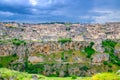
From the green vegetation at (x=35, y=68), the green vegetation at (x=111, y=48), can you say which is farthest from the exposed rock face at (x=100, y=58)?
the green vegetation at (x=35, y=68)

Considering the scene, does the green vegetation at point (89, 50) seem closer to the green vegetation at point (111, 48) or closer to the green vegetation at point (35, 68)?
the green vegetation at point (111, 48)

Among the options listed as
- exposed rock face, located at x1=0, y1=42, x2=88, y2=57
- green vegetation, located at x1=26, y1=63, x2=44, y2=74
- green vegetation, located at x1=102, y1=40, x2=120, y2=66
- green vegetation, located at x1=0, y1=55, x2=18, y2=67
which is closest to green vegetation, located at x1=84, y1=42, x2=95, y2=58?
exposed rock face, located at x1=0, y1=42, x2=88, y2=57

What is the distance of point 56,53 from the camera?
163625mm

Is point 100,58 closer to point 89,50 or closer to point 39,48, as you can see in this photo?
point 89,50

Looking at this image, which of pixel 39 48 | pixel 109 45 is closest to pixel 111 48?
pixel 109 45

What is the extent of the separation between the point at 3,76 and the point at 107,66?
56.5m

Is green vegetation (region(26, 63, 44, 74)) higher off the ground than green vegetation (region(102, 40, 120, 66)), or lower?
lower

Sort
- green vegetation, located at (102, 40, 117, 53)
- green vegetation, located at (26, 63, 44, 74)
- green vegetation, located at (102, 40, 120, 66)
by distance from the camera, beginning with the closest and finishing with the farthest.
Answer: green vegetation, located at (26, 63, 44, 74) → green vegetation, located at (102, 40, 120, 66) → green vegetation, located at (102, 40, 117, 53)

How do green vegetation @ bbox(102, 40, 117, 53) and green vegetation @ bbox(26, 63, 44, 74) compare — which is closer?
green vegetation @ bbox(26, 63, 44, 74)

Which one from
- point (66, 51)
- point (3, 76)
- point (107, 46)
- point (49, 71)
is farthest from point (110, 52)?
point (3, 76)

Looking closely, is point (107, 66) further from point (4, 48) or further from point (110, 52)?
point (4, 48)

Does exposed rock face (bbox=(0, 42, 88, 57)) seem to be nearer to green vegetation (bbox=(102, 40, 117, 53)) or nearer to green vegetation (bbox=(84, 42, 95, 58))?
green vegetation (bbox=(84, 42, 95, 58))

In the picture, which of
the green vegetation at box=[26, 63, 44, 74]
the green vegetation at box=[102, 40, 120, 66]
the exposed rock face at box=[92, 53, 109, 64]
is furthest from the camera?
the green vegetation at box=[102, 40, 120, 66]

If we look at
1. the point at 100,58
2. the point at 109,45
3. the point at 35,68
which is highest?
the point at 109,45
